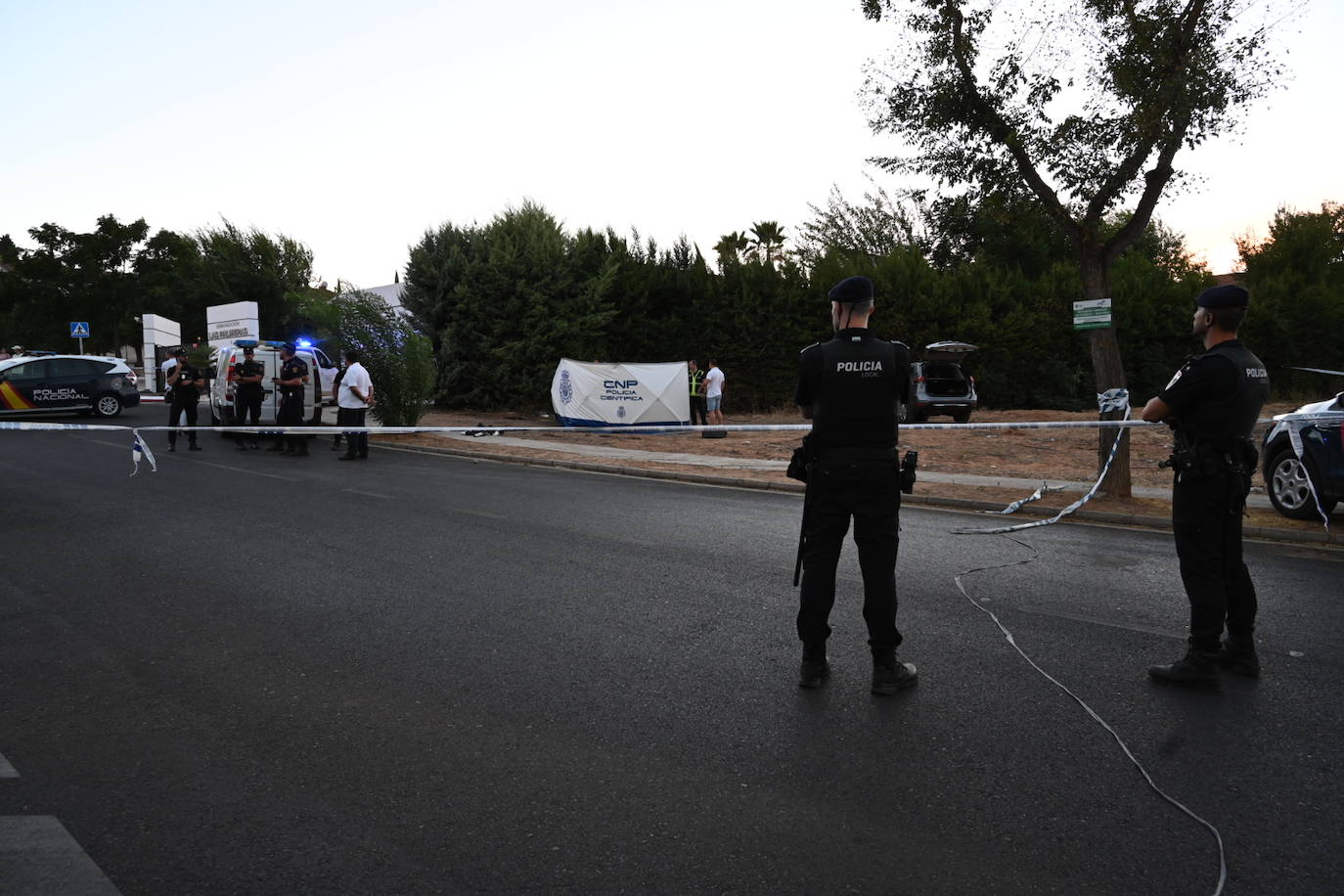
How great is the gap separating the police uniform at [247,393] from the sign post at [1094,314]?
43.3ft

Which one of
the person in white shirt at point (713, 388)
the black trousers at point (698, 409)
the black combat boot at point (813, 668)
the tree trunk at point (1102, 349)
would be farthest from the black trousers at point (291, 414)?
the black combat boot at point (813, 668)

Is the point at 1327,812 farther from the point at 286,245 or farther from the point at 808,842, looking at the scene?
the point at 286,245

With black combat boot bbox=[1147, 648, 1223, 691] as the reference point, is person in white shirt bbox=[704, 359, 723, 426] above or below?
above

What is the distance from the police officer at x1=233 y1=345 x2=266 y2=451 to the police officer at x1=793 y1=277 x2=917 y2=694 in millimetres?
14572

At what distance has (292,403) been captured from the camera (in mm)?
16969

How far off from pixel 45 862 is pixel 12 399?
2460 cm

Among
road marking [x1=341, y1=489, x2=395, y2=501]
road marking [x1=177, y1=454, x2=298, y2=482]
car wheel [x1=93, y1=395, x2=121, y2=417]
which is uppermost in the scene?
car wheel [x1=93, y1=395, x2=121, y2=417]

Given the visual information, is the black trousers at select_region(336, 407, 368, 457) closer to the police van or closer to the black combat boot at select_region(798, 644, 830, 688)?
the police van

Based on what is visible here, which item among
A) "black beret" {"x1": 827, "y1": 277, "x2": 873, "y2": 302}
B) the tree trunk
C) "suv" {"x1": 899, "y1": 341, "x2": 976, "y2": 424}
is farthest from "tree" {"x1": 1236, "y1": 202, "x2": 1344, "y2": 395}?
"black beret" {"x1": 827, "y1": 277, "x2": 873, "y2": 302}

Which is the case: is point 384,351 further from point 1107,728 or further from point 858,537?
point 1107,728

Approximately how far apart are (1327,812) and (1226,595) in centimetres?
172

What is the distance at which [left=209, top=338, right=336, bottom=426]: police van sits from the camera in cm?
1898

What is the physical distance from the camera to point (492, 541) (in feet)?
28.2

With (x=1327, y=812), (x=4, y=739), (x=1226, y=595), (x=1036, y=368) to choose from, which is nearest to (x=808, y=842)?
(x=1327, y=812)
